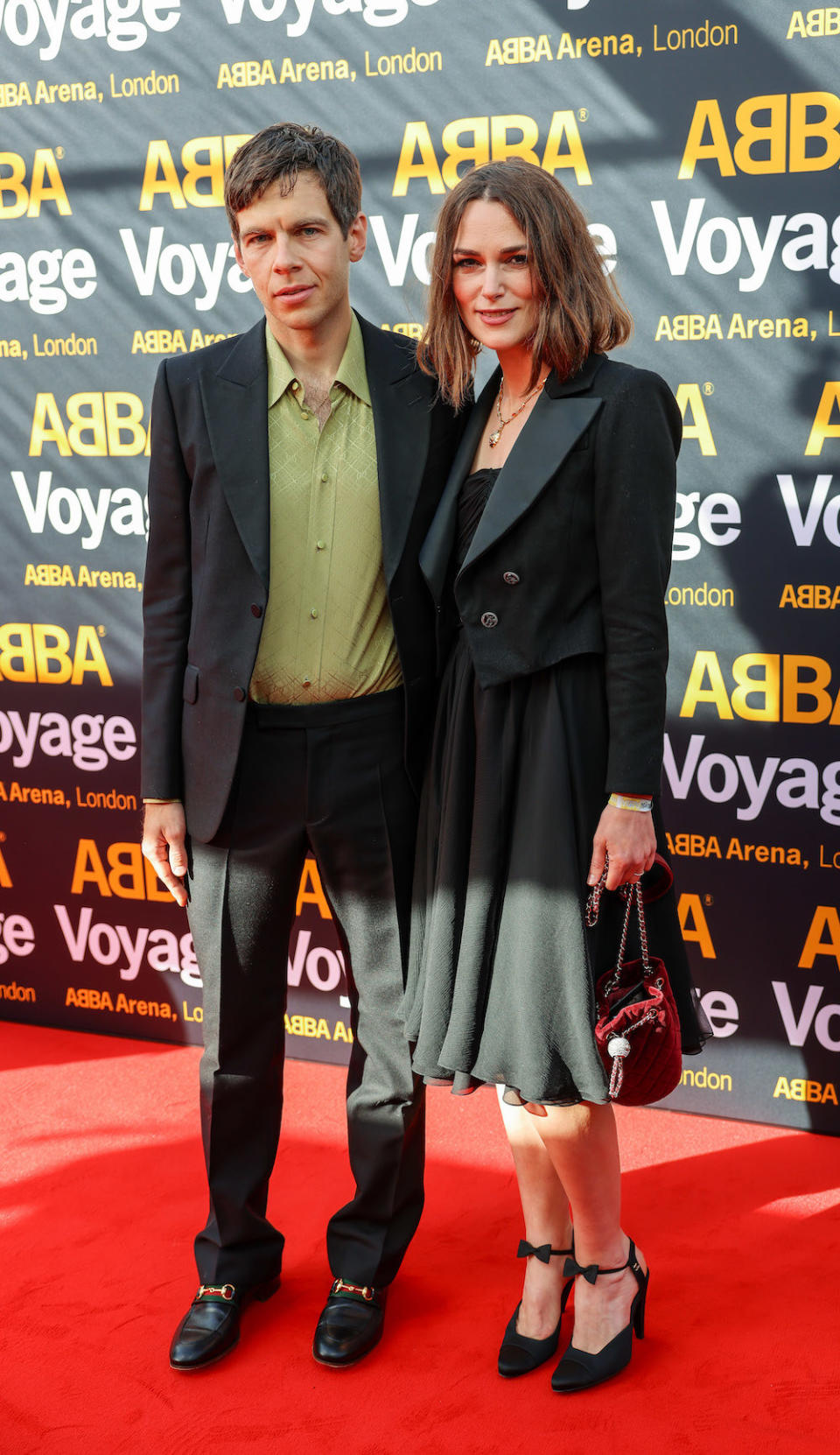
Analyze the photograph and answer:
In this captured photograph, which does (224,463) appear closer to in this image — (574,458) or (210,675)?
(210,675)

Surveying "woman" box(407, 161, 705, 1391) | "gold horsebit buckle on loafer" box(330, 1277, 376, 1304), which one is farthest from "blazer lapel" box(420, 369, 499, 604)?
"gold horsebit buckle on loafer" box(330, 1277, 376, 1304)

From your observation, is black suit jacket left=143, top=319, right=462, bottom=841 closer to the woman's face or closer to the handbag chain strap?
the woman's face

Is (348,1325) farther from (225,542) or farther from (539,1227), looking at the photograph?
(225,542)

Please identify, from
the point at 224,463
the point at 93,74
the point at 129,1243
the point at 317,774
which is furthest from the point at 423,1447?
the point at 93,74

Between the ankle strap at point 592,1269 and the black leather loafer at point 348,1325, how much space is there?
0.33 metres

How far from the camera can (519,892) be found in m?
1.81

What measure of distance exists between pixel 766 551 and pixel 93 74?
1898 millimetres

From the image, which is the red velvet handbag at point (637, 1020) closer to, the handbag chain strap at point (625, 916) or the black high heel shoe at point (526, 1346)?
the handbag chain strap at point (625, 916)

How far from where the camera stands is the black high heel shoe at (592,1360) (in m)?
1.96

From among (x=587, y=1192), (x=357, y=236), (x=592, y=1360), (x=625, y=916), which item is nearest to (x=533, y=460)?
(x=357, y=236)

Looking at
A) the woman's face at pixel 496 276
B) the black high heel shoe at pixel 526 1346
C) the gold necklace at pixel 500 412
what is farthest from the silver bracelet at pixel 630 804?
the black high heel shoe at pixel 526 1346

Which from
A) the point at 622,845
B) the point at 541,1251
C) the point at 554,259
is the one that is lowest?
the point at 541,1251

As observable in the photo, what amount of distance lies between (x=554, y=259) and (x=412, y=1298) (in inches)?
67.4

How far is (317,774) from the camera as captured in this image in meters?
2.01
